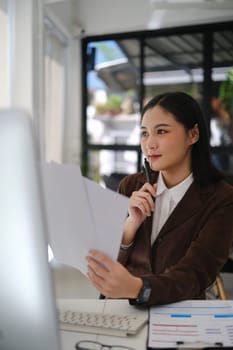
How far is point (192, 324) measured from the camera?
677mm

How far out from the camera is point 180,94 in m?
1.03

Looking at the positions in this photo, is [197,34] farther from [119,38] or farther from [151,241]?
[151,241]

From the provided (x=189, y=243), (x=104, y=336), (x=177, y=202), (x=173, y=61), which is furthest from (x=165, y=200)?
(x=173, y=61)

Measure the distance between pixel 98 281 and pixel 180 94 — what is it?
0.62 metres

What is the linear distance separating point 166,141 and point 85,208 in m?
0.44

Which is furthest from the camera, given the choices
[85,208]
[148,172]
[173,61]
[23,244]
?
[173,61]

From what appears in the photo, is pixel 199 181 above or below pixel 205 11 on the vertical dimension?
below

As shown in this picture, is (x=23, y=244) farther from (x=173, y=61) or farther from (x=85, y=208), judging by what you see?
(x=173, y=61)

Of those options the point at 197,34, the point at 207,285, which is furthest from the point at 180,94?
the point at 197,34

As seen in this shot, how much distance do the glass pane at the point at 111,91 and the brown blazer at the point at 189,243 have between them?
1.12 metres

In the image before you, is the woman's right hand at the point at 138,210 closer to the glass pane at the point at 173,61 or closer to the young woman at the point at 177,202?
the young woman at the point at 177,202

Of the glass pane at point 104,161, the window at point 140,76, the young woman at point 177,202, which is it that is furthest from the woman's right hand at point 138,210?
the window at point 140,76

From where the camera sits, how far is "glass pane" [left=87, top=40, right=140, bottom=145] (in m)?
2.17

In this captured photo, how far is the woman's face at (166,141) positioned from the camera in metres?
0.99
